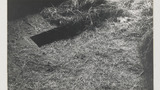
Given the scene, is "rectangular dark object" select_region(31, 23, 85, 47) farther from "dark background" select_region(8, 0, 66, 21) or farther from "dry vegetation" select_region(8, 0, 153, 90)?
"dark background" select_region(8, 0, 66, 21)

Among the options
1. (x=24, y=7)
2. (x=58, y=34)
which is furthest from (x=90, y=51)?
(x=24, y=7)

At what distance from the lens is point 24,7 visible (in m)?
1.76

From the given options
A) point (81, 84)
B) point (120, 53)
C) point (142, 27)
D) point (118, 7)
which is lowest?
point (81, 84)

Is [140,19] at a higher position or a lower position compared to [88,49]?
higher

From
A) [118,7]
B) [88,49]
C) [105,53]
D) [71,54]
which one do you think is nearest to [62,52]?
[71,54]

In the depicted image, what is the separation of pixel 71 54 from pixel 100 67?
0.71 ft

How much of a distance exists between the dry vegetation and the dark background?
0.04m

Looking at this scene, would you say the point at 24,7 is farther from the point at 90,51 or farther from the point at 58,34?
the point at 90,51

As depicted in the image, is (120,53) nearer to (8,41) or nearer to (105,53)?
(105,53)

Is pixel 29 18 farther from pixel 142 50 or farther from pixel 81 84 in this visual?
pixel 142 50

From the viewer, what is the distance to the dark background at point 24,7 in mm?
1748

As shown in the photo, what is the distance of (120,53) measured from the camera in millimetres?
1721

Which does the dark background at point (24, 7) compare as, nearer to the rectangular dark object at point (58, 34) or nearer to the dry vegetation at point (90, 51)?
the dry vegetation at point (90, 51)

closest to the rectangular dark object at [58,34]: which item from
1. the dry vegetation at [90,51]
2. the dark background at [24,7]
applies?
the dry vegetation at [90,51]
